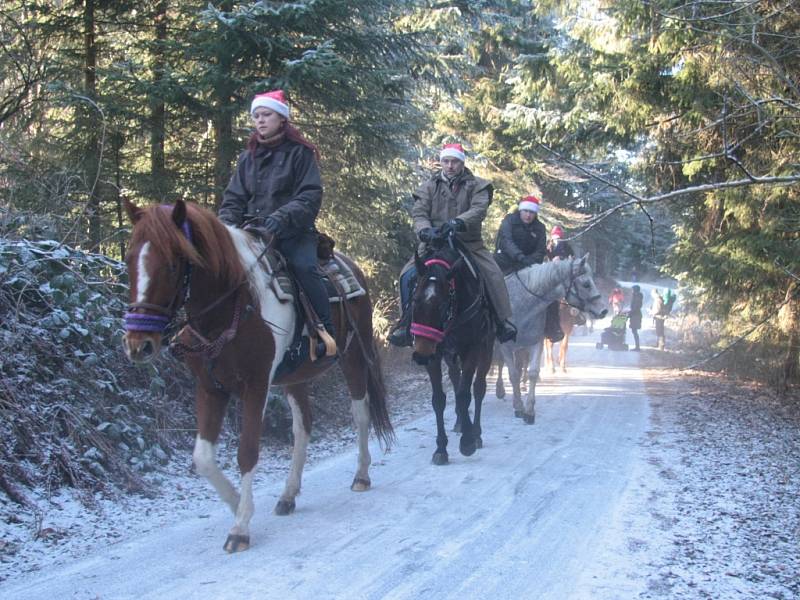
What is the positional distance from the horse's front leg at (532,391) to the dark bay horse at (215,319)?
16.9 feet

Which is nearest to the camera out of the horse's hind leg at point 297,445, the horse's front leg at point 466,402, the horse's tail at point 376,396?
the horse's hind leg at point 297,445

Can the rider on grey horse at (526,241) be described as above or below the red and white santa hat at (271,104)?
below

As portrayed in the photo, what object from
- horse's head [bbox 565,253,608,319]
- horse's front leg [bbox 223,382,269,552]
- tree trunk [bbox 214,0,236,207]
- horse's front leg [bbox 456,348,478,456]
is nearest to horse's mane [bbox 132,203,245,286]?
horse's front leg [bbox 223,382,269,552]

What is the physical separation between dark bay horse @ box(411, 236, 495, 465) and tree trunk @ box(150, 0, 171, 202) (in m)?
3.96

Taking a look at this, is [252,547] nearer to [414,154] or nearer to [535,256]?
[535,256]

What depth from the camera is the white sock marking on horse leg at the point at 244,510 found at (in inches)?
197

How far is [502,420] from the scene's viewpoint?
10695 mm

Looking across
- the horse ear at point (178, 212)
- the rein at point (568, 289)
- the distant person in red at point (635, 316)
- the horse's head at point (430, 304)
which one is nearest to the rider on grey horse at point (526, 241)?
the rein at point (568, 289)

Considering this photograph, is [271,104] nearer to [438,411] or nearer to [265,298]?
[265,298]

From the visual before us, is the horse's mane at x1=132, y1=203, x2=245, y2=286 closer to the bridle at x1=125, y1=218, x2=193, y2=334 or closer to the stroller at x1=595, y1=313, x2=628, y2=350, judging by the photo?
the bridle at x1=125, y1=218, x2=193, y2=334

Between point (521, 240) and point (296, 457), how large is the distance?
6.76 meters

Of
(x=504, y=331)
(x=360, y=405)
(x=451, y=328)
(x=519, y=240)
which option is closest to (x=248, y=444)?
(x=360, y=405)

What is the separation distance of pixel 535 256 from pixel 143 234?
26.7 feet

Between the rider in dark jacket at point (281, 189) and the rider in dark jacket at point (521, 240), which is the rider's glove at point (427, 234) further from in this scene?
the rider in dark jacket at point (521, 240)
